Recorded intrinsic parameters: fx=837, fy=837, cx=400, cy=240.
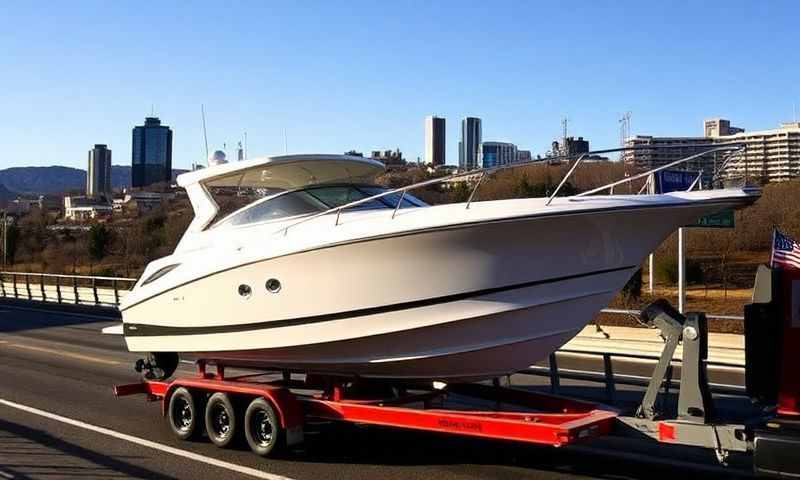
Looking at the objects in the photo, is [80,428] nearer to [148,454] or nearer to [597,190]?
[148,454]

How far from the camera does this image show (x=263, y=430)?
8398 millimetres

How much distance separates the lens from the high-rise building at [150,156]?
16325 cm

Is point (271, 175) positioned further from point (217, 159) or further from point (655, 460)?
point (655, 460)

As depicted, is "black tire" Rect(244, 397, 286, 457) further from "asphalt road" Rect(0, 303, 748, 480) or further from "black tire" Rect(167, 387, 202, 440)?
"black tire" Rect(167, 387, 202, 440)

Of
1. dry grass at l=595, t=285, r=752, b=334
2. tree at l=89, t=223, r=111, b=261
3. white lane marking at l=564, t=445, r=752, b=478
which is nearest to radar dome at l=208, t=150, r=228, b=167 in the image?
white lane marking at l=564, t=445, r=752, b=478

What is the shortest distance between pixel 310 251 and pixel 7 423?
199 inches

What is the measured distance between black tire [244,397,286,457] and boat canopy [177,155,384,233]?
2.53 metres

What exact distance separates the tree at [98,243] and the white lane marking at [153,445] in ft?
168

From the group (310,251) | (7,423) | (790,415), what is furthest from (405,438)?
(7,423)

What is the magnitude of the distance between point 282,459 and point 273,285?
171 centimetres

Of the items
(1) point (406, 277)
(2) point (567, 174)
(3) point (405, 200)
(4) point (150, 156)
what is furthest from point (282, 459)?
(4) point (150, 156)

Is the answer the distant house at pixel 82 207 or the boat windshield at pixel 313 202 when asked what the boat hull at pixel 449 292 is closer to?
the boat windshield at pixel 313 202

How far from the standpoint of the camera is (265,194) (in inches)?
380

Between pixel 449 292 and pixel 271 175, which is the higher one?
pixel 271 175
